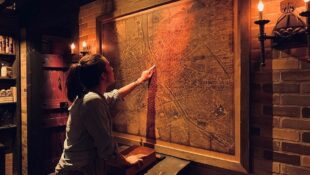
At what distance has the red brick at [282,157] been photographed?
1.75 m

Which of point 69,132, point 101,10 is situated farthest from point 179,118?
point 101,10

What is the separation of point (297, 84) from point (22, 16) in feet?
14.4

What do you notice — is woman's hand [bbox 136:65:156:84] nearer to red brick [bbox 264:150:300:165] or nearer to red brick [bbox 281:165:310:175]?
red brick [bbox 264:150:300:165]

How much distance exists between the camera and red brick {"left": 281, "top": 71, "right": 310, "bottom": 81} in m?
1.68

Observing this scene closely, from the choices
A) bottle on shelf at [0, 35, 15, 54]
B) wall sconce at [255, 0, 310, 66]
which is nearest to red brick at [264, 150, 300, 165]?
wall sconce at [255, 0, 310, 66]

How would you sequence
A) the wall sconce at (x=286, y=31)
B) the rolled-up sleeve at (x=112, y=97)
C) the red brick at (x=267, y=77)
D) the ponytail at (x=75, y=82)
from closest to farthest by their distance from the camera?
the wall sconce at (x=286, y=31)
the red brick at (x=267, y=77)
the ponytail at (x=75, y=82)
the rolled-up sleeve at (x=112, y=97)

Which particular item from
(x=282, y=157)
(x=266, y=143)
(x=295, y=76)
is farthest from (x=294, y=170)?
(x=295, y=76)

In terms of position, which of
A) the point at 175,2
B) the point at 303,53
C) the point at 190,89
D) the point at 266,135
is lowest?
the point at 266,135

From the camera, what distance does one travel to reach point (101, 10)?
3166mm

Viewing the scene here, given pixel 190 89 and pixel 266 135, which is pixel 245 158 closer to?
pixel 266 135

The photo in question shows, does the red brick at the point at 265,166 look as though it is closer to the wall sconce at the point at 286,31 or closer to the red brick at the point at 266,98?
the red brick at the point at 266,98

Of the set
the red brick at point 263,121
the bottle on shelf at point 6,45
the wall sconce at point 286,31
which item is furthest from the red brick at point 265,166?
the bottle on shelf at point 6,45

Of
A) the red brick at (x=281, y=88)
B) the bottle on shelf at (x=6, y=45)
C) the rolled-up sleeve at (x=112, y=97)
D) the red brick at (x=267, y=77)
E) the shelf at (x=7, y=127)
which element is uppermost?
the bottle on shelf at (x=6, y=45)

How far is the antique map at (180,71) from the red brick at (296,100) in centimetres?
37
